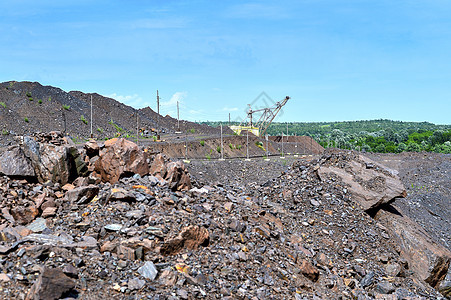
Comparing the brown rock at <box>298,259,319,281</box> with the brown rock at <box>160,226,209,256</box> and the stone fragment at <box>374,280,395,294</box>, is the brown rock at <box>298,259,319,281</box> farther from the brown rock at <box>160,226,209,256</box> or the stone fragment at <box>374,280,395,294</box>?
the brown rock at <box>160,226,209,256</box>

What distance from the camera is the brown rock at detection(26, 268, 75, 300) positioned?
297 inches

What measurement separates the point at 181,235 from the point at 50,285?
3.55 metres

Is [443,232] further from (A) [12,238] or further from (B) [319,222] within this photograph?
(A) [12,238]

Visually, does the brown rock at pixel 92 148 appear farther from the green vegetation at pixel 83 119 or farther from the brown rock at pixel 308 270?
the green vegetation at pixel 83 119

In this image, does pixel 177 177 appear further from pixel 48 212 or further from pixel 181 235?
pixel 48 212

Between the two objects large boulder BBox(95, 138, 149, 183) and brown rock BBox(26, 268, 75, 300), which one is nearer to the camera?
brown rock BBox(26, 268, 75, 300)

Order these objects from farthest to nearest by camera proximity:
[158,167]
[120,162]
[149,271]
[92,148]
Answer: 1. [92,148]
2. [158,167]
3. [120,162]
4. [149,271]

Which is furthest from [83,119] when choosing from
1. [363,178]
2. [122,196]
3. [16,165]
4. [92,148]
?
[122,196]

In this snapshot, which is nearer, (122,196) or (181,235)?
(181,235)

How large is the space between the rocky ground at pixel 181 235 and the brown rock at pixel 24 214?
0.10 ft

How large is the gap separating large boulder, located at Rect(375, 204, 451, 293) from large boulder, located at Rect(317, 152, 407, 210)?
0.91 metres

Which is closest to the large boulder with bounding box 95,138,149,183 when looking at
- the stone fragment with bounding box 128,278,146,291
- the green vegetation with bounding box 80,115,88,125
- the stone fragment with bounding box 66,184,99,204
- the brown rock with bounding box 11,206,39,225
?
the stone fragment with bounding box 66,184,99,204

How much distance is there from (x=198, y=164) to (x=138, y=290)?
22631 millimetres

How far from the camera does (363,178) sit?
1797 centimetres
